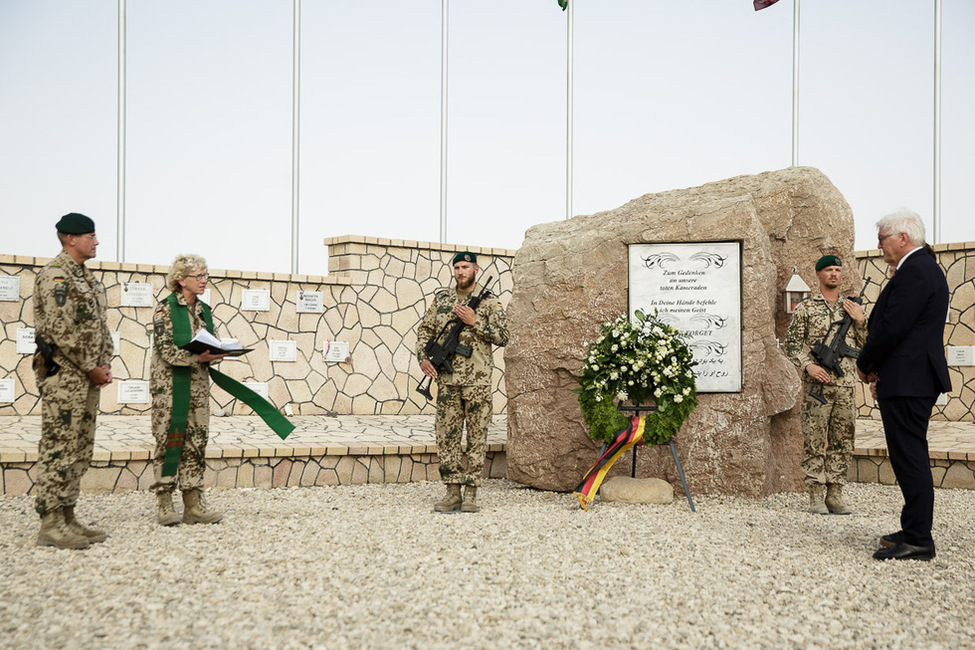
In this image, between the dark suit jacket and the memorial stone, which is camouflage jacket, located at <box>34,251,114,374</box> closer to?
the memorial stone

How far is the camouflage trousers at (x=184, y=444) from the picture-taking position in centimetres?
529

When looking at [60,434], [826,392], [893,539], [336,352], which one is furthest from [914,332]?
[336,352]

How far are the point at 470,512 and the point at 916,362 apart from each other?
307cm

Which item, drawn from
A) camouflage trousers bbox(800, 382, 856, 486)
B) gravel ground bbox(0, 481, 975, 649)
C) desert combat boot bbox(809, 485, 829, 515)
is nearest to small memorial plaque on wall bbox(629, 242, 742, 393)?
camouflage trousers bbox(800, 382, 856, 486)

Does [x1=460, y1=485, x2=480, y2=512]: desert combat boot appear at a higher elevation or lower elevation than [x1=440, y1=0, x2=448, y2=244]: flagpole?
lower

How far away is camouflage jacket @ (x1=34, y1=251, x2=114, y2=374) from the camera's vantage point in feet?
15.3

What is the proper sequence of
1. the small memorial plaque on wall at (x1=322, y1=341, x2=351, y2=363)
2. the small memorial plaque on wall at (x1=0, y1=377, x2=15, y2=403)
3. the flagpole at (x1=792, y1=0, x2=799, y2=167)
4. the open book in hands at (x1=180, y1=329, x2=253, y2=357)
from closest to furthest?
the open book in hands at (x1=180, y1=329, x2=253, y2=357), the small memorial plaque on wall at (x1=0, y1=377, x2=15, y2=403), the small memorial plaque on wall at (x1=322, y1=341, x2=351, y2=363), the flagpole at (x1=792, y1=0, x2=799, y2=167)

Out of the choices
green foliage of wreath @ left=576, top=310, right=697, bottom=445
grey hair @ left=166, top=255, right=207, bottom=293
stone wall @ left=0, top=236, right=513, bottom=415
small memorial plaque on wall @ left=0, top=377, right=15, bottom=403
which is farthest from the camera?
stone wall @ left=0, top=236, right=513, bottom=415

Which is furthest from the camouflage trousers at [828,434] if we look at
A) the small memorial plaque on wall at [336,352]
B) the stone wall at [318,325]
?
the small memorial plaque on wall at [336,352]

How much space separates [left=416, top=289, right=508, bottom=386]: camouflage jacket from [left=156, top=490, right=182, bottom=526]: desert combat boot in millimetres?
1880

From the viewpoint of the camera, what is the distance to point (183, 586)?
3967mm

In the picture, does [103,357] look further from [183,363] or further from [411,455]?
[411,455]

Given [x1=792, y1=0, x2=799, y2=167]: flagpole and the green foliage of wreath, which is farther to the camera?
[x1=792, y1=0, x2=799, y2=167]: flagpole

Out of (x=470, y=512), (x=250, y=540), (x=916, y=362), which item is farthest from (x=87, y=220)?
(x=916, y=362)
